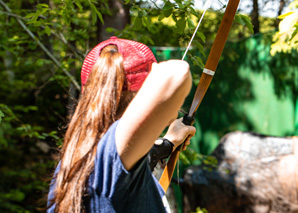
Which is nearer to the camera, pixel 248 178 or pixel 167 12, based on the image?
pixel 167 12

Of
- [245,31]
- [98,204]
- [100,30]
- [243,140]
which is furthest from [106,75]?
[245,31]

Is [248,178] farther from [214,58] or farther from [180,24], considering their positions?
[214,58]

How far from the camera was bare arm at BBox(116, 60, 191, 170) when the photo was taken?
2.84 feet

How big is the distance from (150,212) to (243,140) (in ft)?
13.9

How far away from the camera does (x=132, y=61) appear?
1.15m

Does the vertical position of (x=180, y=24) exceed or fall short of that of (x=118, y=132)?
it exceeds it

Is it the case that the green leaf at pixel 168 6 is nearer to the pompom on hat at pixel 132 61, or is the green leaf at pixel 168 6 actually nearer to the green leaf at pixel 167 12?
the green leaf at pixel 167 12

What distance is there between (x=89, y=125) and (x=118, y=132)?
0.59ft

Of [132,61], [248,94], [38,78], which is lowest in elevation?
[38,78]

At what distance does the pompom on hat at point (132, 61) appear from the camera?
3.72ft

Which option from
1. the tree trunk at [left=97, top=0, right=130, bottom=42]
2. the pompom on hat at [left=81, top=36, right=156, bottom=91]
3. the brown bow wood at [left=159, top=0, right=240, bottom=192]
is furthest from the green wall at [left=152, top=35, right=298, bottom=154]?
the pompom on hat at [left=81, top=36, right=156, bottom=91]

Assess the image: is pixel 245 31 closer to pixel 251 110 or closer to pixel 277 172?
pixel 251 110

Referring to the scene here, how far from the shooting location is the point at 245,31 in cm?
573

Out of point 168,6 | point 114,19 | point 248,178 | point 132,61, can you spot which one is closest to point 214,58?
point 132,61
